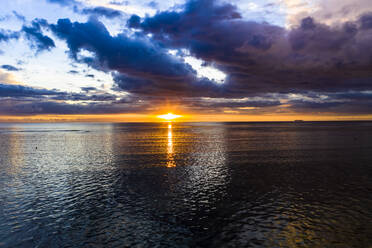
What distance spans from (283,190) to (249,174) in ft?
38.4

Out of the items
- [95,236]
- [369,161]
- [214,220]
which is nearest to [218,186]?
[214,220]

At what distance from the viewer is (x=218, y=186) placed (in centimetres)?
4169

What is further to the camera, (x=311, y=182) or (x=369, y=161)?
(x=369, y=161)

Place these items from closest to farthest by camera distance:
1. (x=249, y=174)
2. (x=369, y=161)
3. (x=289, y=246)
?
(x=289, y=246)
(x=249, y=174)
(x=369, y=161)

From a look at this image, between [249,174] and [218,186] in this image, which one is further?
[249,174]

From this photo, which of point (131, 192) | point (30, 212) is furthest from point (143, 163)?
point (30, 212)

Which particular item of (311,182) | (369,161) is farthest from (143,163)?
(369,161)

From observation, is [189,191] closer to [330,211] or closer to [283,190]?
[283,190]

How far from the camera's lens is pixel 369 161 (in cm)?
6438

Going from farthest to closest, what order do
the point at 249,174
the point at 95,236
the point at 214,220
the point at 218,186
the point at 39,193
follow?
the point at 249,174, the point at 218,186, the point at 39,193, the point at 214,220, the point at 95,236

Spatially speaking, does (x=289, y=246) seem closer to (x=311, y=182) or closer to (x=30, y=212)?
(x=311, y=182)

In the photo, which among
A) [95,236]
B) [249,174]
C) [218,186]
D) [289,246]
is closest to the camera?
[289,246]

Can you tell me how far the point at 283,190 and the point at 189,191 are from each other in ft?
49.4

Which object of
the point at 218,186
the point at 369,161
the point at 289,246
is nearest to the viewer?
the point at 289,246
